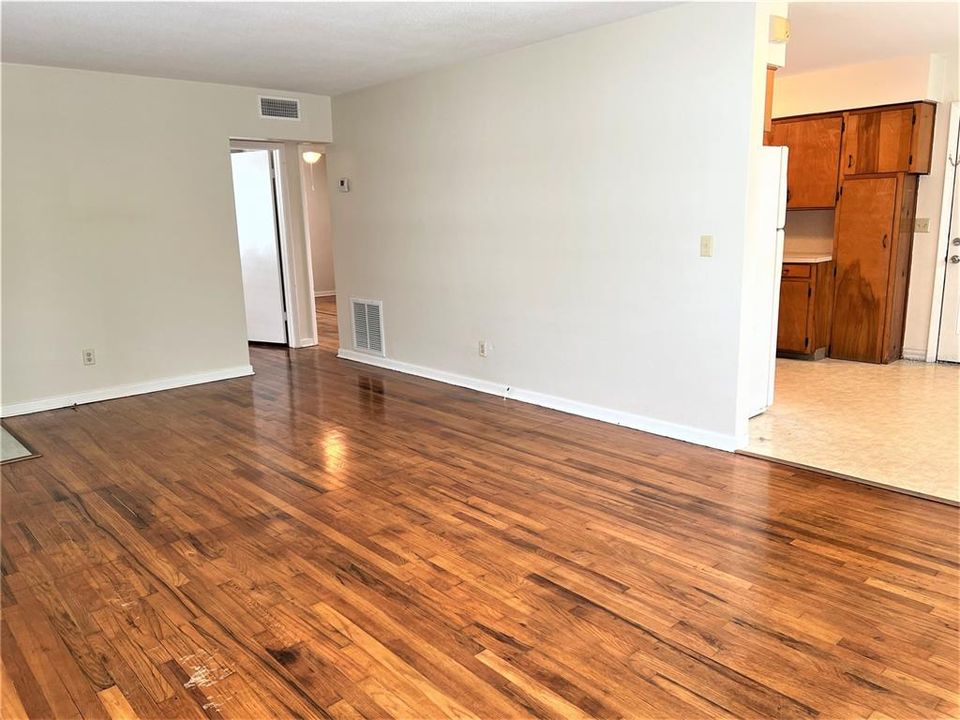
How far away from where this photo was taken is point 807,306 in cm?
613

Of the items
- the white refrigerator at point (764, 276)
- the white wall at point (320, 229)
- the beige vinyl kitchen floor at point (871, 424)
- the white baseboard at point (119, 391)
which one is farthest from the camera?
the white wall at point (320, 229)

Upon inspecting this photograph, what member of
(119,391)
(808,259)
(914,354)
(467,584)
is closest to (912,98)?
(808,259)

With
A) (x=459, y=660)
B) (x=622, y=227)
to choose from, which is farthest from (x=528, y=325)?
(x=459, y=660)

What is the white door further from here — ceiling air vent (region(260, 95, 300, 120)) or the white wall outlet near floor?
the white wall outlet near floor

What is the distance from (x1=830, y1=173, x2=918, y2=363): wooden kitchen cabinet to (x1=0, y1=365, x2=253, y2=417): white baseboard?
17.7 feet

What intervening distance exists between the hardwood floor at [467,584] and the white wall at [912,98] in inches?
136

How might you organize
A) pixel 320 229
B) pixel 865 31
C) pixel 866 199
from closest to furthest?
pixel 865 31
pixel 866 199
pixel 320 229

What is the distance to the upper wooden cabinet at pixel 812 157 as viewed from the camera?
6.04 metres

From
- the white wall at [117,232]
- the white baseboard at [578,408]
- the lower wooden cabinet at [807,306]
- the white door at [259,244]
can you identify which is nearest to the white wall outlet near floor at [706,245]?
the white baseboard at [578,408]

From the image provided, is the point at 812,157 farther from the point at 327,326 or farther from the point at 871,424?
the point at 327,326

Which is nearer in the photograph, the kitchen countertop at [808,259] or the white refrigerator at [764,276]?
the white refrigerator at [764,276]

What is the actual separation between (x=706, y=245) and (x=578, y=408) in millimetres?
1449

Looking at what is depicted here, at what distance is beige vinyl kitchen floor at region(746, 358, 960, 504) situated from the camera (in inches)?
142

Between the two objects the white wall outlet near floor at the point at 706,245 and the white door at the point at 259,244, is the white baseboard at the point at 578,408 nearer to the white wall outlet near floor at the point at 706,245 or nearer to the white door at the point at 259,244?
the white wall outlet near floor at the point at 706,245
